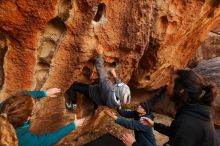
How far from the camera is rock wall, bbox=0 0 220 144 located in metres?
4.21

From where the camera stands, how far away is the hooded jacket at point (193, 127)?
10.5ft

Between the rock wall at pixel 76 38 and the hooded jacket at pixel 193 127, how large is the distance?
6.39 feet

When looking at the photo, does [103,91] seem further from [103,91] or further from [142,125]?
[142,125]

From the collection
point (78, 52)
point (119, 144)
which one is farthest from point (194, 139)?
point (119, 144)

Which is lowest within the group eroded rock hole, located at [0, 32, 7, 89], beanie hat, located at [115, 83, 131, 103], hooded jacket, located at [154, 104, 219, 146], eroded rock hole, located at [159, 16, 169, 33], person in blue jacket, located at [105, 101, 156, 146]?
person in blue jacket, located at [105, 101, 156, 146]

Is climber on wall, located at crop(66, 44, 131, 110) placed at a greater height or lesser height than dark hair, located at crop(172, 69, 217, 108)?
lesser

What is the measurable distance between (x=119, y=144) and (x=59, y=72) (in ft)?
7.48

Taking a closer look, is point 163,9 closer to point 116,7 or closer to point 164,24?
point 164,24

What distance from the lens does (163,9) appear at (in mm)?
5555

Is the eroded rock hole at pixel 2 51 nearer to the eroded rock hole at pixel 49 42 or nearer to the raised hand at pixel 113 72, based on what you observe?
the eroded rock hole at pixel 49 42

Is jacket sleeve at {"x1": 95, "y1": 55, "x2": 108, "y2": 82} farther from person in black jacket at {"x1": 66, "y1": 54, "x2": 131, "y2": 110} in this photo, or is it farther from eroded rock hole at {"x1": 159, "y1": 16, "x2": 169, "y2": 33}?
eroded rock hole at {"x1": 159, "y1": 16, "x2": 169, "y2": 33}

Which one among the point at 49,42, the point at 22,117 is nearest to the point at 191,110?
the point at 22,117

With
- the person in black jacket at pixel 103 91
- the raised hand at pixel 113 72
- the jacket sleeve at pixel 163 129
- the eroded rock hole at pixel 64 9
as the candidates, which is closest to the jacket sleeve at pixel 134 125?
the person in black jacket at pixel 103 91

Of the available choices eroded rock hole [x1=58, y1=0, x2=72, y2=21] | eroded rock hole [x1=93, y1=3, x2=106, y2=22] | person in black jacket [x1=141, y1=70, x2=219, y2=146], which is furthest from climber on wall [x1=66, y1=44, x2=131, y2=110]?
person in black jacket [x1=141, y1=70, x2=219, y2=146]
